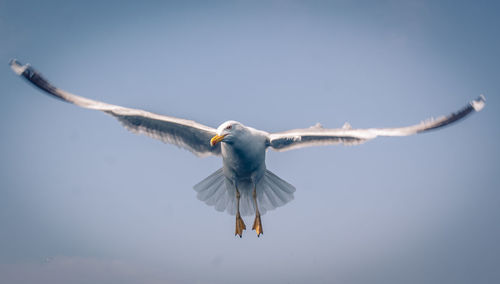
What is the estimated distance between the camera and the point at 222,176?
7.68 metres

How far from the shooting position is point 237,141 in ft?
21.1

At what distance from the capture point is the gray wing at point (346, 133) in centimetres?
535

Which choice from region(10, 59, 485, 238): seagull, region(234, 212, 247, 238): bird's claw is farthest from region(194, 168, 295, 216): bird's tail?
region(234, 212, 247, 238): bird's claw

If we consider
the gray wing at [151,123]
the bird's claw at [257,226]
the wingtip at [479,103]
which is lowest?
the bird's claw at [257,226]

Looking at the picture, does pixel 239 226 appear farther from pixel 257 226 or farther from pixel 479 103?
pixel 479 103

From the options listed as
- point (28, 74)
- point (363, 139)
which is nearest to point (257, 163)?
point (363, 139)

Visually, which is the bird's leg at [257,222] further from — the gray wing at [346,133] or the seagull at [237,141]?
the gray wing at [346,133]

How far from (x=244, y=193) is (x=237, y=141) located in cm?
154

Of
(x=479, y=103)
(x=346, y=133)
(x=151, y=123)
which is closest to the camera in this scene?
(x=479, y=103)

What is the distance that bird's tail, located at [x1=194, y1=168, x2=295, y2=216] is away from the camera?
756 cm

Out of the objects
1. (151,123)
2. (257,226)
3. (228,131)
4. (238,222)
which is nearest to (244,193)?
(238,222)

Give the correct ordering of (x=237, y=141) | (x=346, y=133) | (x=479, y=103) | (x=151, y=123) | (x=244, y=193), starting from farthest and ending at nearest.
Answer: (x=244, y=193) < (x=151, y=123) < (x=237, y=141) < (x=346, y=133) < (x=479, y=103)

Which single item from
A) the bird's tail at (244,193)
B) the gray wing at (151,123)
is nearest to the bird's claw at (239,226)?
the bird's tail at (244,193)

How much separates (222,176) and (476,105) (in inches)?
179
